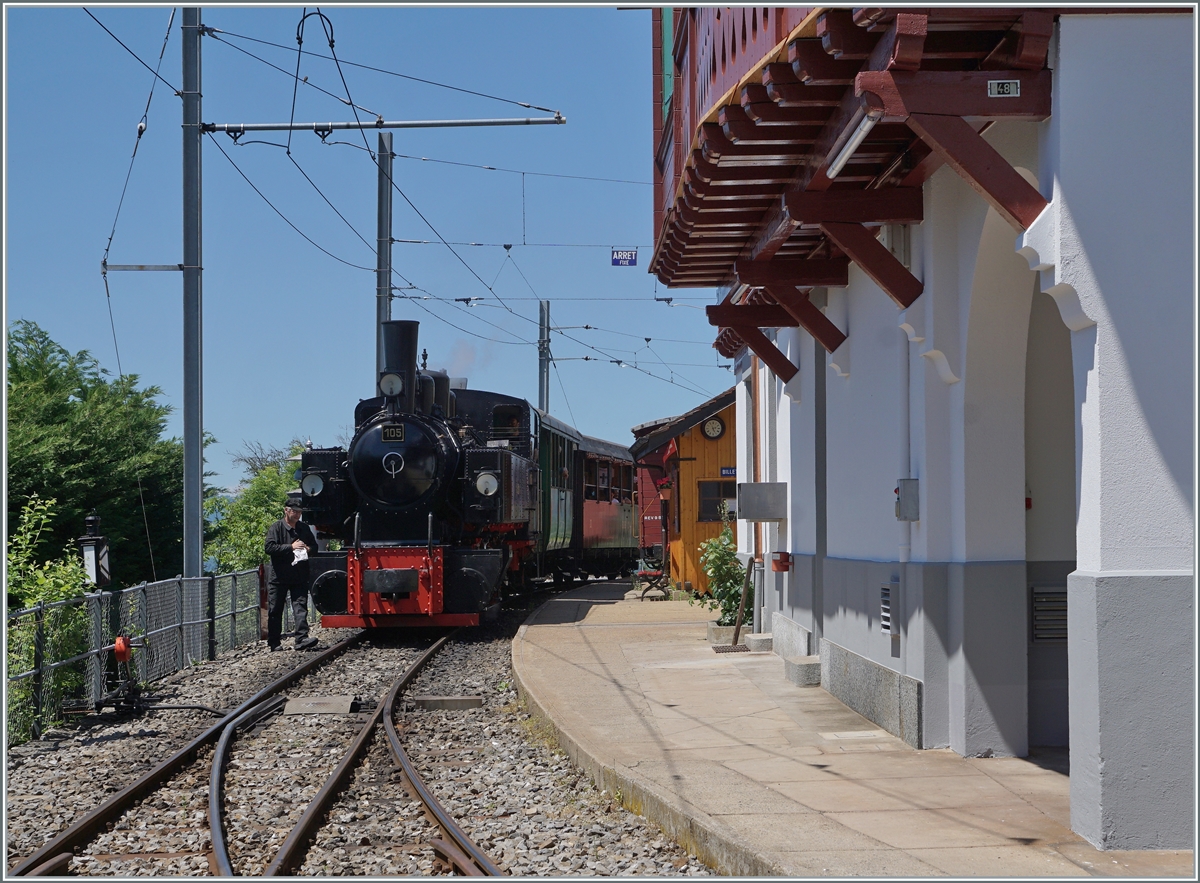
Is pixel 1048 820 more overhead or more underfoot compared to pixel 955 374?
more underfoot

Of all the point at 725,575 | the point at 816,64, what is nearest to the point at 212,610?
the point at 725,575

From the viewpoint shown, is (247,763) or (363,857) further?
(247,763)

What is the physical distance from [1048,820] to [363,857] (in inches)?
127

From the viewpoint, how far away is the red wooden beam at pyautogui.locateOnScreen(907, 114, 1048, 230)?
210 inches

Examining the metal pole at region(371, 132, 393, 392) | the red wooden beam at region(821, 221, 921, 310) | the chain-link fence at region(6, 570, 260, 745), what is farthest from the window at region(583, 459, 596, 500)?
the red wooden beam at region(821, 221, 921, 310)

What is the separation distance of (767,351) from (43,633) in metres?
6.54

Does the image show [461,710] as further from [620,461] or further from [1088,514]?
[620,461]

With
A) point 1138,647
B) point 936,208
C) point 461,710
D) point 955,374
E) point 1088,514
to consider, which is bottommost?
point 461,710

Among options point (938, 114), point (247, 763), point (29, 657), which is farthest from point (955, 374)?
point (29, 657)

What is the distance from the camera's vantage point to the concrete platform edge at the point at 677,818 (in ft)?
16.4

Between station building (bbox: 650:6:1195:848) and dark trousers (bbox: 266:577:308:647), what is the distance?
5839 mm

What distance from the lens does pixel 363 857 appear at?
5.95 meters

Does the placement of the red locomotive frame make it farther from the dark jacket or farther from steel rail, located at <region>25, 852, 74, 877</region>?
steel rail, located at <region>25, 852, 74, 877</region>

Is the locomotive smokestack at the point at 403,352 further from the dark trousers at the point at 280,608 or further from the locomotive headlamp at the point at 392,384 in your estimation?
the dark trousers at the point at 280,608
